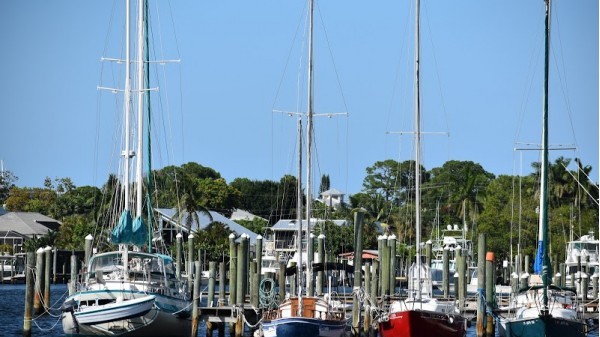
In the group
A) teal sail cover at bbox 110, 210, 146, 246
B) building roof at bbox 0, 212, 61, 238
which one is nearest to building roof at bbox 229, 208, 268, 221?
building roof at bbox 0, 212, 61, 238

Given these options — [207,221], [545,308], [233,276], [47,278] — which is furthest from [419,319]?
[207,221]

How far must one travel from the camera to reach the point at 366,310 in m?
51.4

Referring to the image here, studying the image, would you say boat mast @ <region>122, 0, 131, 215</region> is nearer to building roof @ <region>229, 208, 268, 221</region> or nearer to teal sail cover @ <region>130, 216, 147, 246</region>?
teal sail cover @ <region>130, 216, 147, 246</region>

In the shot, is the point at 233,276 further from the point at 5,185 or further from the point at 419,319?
the point at 5,185

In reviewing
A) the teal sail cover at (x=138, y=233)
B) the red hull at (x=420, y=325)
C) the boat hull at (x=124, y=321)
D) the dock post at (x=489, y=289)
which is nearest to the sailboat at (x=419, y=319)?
the red hull at (x=420, y=325)

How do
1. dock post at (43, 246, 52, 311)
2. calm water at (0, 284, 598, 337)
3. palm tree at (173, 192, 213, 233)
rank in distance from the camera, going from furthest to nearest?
palm tree at (173, 192, 213, 233) < dock post at (43, 246, 52, 311) < calm water at (0, 284, 598, 337)

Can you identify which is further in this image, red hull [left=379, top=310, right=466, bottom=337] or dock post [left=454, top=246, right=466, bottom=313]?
dock post [left=454, top=246, right=466, bottom=313]

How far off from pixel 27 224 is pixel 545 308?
101543 mm

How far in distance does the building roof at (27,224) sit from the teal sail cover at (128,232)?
8475cm

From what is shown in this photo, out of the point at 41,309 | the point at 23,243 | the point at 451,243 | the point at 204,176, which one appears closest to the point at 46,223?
the point at 23,243

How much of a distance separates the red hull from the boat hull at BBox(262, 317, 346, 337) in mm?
3047

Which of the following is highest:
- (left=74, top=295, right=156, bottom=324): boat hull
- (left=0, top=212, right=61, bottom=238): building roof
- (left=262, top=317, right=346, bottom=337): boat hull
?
(left=0, top=212, right=61, bottom=238): building roof

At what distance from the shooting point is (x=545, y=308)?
4544 centimetres

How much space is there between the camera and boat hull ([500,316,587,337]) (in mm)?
45344
